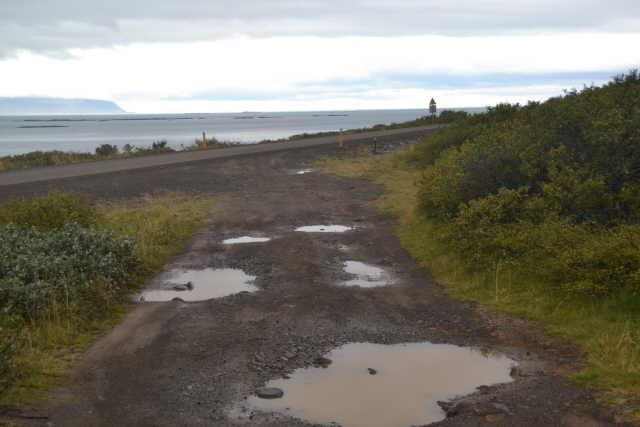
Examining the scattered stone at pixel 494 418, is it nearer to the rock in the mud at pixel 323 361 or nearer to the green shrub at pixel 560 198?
the rock in the mud at pixel 323 361

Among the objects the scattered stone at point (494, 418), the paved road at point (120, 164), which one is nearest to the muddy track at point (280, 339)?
the scattered stone at point (494, 418)

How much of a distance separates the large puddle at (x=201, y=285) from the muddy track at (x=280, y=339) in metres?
0.32

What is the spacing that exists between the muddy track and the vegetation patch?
51 centimetres

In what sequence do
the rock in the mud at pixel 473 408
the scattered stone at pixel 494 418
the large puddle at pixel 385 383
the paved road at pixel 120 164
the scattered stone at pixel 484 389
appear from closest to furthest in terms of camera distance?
the scattered stone at pixel 494 418
the rock in the mud at pixel 473 408
the large puddle at pixel 385 383
the scattered stone at pixel 484 389
the paved road at pixel 120 164

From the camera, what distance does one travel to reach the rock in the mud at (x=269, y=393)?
7.19 meters

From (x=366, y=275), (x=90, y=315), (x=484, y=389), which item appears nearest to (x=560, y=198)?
(x=366, y=275)

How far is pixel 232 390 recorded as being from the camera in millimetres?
7359

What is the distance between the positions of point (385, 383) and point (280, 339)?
191 centimetres

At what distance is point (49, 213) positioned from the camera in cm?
1508

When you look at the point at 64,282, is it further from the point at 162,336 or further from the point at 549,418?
the point at 549,418

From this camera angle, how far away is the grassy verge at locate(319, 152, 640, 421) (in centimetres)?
723

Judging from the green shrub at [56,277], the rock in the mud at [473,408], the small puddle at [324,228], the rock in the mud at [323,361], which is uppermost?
the green shrub at [56,277]

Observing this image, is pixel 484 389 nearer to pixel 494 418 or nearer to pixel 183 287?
pixel 494 418

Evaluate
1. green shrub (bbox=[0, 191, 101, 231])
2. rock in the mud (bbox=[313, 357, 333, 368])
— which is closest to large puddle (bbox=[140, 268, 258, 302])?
green shrub (bbox=[0, 191, 101, 231])
